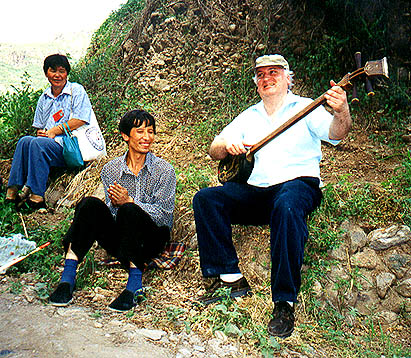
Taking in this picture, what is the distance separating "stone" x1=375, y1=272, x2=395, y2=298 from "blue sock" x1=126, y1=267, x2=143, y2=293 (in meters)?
1.83

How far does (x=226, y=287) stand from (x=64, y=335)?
1.12m

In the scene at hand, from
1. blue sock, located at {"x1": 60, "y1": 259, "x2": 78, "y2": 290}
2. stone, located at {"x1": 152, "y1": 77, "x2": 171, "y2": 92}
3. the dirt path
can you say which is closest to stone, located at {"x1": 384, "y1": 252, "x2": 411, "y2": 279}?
the dirt path

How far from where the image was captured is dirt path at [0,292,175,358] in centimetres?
241

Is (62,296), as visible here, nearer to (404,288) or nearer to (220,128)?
(404,288)

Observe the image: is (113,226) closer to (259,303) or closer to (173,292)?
(173,292)

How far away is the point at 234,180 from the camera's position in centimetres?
330

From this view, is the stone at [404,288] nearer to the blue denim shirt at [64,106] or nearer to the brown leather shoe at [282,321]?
the brown leather shoe at [282,321]

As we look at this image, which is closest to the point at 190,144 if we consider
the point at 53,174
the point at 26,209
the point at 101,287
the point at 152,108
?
the point at 152,108

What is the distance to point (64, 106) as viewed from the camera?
470 cm

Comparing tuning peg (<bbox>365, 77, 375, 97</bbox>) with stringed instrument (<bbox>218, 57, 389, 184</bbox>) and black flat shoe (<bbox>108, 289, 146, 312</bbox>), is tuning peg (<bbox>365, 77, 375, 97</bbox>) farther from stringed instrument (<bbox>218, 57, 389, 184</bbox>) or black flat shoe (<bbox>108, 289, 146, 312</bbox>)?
black flat shoe (<bbox>108, 289, 146, 312</bbox>)

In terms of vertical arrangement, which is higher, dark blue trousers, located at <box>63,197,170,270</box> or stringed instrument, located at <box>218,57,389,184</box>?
stringed instrument, located at <box>218,57,389,184</box>

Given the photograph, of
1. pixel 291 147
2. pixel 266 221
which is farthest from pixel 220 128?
pixel 266 221

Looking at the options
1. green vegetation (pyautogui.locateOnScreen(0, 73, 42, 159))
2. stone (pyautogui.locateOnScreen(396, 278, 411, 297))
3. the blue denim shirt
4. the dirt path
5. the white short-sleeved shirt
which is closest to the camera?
the dirt path

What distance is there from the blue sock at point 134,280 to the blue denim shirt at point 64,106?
213 centimetres
